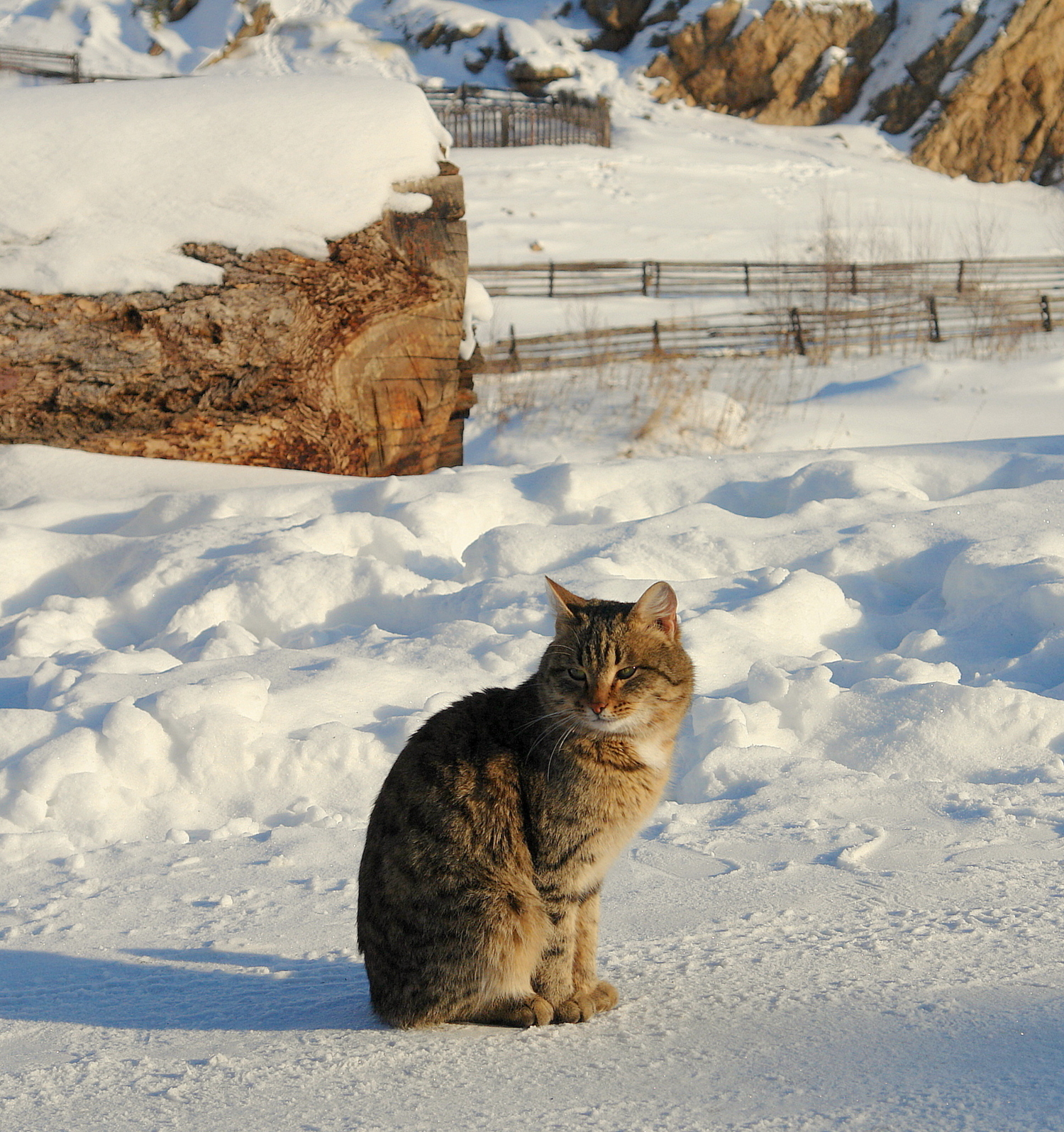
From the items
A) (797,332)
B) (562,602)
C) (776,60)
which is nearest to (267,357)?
(562,602)

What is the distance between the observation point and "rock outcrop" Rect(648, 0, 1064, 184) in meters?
30.4

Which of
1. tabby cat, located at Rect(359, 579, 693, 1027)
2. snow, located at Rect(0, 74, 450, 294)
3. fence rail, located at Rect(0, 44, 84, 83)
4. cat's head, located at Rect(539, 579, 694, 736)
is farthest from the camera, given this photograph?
fence rail, located at Rect(0, 44, 84, 83)

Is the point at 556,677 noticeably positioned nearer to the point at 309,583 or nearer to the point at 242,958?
the point at 242,958

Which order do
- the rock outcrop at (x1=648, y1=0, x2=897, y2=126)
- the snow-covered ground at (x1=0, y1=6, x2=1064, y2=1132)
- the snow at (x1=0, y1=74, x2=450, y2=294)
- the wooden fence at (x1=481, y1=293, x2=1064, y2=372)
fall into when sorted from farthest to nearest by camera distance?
the rock outcrop at (x1=648, y1=0, x2=897, y2=126) → the wooden fence at (x1=481, y1=293, x2=1064, y2=372) → the snow at (x1=0, y1=74, x2=450, y2=294) → the snow-covered ground at (x1=0, y1=6, x2=1064, y2=1132)

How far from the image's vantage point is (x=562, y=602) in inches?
105

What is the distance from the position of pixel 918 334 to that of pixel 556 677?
15.2 metres

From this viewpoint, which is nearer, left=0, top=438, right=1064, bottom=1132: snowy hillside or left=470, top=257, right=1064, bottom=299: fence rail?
left=0, top=438, right=1064, bottom=1132: snowy hillside

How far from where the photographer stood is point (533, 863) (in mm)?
2393

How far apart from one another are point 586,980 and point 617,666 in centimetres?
74

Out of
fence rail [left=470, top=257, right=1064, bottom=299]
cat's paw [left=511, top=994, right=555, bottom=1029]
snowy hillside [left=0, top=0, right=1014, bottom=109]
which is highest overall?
snowy hillside [left=0, top=0, right=1014, bottom=109]

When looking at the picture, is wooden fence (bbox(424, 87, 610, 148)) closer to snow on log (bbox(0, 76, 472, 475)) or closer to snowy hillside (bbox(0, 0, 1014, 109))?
snowy hillside (bbox(0, 0, 1014, 109))

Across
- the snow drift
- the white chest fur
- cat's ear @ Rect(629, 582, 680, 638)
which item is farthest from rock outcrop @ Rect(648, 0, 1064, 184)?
the white chest fur

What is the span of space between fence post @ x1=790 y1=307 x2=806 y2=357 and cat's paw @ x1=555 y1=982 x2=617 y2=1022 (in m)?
13.8

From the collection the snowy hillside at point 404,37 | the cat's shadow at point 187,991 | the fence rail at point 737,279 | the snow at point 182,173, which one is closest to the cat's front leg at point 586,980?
the cat's shadow at point 187,991
